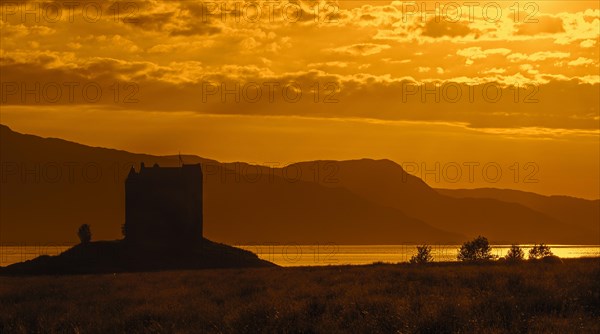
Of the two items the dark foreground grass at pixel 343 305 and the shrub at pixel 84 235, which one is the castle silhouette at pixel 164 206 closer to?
the shrub at pixel 84 235

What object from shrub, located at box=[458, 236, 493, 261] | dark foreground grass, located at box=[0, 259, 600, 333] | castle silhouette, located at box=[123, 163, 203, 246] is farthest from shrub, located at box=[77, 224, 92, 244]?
dark foreground grass, located at box=[0, 259, 600, 333]

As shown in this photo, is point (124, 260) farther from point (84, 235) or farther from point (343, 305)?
point (343, 305)

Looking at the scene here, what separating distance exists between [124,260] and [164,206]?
1014cm

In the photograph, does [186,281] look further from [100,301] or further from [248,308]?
[248,308]

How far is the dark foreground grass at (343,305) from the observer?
24125 millimetres

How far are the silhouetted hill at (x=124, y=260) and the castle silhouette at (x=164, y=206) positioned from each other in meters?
2.28

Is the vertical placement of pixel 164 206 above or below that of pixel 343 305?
above

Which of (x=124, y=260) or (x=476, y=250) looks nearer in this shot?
(x=124, y=260)

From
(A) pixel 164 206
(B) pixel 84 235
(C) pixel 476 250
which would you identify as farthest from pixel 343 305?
(B) pixel 84 235

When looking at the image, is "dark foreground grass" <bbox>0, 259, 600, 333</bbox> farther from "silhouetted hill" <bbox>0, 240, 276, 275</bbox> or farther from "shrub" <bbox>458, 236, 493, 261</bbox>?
"shrub" <bbox>458, 236, 493, 261</bbox>

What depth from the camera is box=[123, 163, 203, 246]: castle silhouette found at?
145500 millimetres

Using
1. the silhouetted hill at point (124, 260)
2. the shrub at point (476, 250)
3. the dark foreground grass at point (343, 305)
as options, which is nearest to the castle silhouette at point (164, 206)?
the silhouetted hill at point (124, 260)

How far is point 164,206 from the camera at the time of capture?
145m

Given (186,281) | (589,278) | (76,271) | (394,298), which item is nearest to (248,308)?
(394,298)
